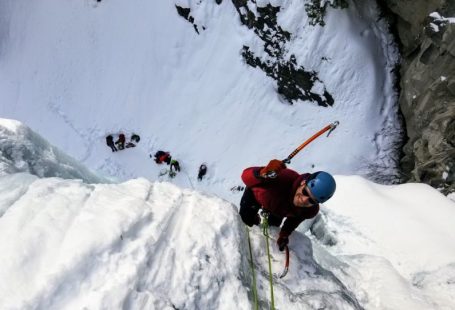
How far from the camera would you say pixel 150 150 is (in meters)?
13.3

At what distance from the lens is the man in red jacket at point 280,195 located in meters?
3.94

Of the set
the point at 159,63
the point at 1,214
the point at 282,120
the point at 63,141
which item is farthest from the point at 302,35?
the point at 1,214

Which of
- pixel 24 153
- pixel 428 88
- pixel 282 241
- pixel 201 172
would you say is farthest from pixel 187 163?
pixel 282 241

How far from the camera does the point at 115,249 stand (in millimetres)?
3355

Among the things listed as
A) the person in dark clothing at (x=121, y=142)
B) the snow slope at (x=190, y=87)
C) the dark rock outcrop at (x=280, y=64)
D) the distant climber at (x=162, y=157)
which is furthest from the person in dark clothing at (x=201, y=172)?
the dark rock outcrop at (x=280, y=64)

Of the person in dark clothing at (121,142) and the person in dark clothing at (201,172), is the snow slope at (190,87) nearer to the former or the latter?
the person in dark clothing at (201,172)

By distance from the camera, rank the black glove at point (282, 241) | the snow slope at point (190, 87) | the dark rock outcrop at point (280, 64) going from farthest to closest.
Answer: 1. the dark rock outcrop at point (280, 64)
2. the snow slope at point (190, 87)
3. the black glove at point (282, 241)

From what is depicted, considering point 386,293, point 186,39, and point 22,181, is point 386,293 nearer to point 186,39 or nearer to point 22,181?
point 22,181

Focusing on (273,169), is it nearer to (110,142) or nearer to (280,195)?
(280,195)

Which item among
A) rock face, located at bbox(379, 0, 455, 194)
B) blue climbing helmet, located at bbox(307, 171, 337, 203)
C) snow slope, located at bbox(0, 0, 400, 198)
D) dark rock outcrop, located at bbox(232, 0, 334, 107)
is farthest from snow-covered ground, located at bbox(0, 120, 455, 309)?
dark rock outcrop, located at bbox(232, 0, 334, 107)

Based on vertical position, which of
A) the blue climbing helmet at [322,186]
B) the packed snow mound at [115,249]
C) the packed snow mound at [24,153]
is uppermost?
the blue climbing helmet at [322,186]

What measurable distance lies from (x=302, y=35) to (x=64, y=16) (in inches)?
376

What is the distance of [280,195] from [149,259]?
5.04 ft

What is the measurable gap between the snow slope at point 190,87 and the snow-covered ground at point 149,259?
683 cm
